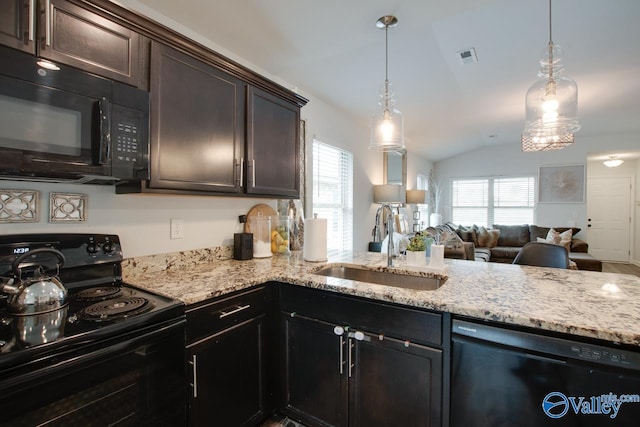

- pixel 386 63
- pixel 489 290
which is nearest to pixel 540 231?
pixel 386 63

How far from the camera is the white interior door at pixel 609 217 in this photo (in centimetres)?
695

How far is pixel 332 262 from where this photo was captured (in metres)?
2.09

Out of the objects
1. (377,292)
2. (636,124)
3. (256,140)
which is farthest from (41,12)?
(636,124)

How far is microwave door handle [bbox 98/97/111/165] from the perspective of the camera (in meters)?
1.25

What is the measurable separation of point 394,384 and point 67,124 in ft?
5.71

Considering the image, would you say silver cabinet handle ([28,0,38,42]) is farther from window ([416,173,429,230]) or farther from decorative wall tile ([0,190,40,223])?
window ([416,173,429,230])

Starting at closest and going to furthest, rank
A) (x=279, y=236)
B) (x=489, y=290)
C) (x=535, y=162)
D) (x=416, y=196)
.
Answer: (x=489, y=290), (x=279, y=236), (x=416, y=196), (x=535, y=162)

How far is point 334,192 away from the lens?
12.7ft

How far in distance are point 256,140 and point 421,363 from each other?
1.61 meters

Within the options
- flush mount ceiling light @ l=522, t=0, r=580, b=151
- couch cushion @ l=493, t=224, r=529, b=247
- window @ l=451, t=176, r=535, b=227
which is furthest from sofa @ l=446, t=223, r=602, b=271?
flush mount ceiling light @ l=522, t=0, r=580, b=151

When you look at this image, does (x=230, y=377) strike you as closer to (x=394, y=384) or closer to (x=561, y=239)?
(x=394, y=384)

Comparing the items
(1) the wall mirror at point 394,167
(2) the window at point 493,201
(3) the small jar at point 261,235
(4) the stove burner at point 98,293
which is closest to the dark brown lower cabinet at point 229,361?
(4) the stove burner at point 98,293

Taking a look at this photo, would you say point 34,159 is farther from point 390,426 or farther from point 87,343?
point 390,426

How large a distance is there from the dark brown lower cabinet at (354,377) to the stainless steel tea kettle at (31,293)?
1.01m
